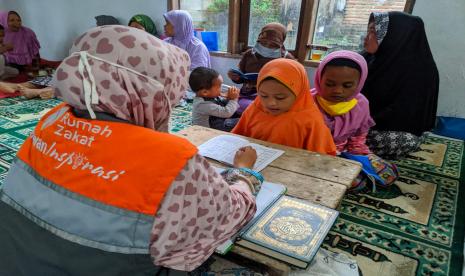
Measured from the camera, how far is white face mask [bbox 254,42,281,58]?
3.18 metres

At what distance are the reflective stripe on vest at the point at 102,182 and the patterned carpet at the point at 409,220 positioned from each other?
1.59 feet

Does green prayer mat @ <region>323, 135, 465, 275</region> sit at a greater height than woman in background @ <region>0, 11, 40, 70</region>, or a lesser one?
lesser

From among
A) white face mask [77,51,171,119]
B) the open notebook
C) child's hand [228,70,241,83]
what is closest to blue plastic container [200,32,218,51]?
child's hand [228,70,241,83]

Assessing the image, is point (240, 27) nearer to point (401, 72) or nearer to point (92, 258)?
point (401, 72)

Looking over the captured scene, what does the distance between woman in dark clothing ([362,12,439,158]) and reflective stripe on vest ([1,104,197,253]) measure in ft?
7.70

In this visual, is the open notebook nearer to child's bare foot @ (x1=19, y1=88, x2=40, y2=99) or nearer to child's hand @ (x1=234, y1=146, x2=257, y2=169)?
child's hand @ (x1=234, y1=146, x2=257, y2=169)

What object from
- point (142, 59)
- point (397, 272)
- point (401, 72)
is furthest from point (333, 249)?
point (401, 72)

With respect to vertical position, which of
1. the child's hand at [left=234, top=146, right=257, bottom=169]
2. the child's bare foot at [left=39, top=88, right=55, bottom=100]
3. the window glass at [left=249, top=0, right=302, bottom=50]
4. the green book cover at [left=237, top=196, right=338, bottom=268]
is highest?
the window glass at [left=249, top=0, right=302, bottom=50]

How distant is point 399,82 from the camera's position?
2.52 metres

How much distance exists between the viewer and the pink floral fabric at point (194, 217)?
1.91 ft

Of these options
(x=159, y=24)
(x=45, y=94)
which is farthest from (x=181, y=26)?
→ (x=45, y=94)

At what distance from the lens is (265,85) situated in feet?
5.15

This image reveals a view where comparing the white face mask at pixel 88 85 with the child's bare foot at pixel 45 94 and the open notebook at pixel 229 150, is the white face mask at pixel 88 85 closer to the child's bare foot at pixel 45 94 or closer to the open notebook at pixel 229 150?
the open notebook at pixel 229 150

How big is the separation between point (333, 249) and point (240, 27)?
3.45m
